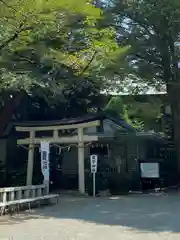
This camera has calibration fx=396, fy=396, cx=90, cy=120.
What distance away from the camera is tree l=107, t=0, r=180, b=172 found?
1792cm

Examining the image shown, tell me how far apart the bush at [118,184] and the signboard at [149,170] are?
91 centimetres

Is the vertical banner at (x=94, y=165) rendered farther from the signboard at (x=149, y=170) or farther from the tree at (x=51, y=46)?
the signboard at (x=149, y=170)

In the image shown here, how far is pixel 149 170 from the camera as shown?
779 inches

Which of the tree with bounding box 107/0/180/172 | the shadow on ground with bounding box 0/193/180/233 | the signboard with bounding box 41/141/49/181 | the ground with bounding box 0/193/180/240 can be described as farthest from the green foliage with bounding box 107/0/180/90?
the ground with bounding box 0/193/180/240

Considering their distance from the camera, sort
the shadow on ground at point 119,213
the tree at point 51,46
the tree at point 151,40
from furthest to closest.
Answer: the tree at point 151,40 → the tree at point 51,46 → the shadow on ground at point 119,213

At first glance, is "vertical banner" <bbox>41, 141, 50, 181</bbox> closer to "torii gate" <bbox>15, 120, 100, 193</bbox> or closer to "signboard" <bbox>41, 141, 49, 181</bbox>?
"signboard" <bbox>41, 141, 49, 181</bbox>

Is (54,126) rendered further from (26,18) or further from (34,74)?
(26,18)

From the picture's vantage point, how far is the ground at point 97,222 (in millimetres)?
8516

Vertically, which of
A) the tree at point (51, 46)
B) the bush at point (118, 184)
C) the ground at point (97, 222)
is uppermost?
the tree at point (51, 46)

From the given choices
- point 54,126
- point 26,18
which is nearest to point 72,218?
point 26,18

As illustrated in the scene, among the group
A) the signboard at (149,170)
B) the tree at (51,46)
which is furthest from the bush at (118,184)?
the tree at (51,46)

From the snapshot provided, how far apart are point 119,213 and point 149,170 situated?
26.7 ft

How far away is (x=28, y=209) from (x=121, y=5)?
1075cm

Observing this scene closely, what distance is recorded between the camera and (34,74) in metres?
14.7
